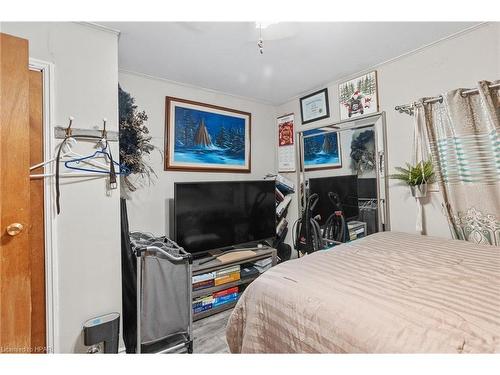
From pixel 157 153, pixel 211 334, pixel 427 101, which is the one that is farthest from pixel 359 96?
pixel 211 334

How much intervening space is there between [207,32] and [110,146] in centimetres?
101

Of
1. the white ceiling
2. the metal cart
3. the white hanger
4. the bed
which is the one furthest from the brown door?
the bed

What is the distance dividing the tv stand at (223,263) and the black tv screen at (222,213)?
3.7 inches

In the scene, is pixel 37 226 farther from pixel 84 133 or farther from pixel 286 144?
pixel 286 144

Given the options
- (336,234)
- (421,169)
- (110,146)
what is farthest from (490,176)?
(110,146)

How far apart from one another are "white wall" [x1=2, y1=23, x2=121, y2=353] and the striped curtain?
232cm

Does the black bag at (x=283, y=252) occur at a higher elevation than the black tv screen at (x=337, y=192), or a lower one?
lower

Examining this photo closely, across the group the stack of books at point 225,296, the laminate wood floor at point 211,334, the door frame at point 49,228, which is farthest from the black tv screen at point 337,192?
the door frame at point 49,228

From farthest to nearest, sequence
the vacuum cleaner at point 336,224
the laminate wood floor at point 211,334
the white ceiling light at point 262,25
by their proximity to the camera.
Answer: the vacuum cleaner at point 336,224
the laminate wood floor at point 211,334
the white ceiling light at point 262,25

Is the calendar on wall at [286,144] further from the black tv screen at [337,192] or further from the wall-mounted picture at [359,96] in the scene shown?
the wall-mounted picture at [359,96]

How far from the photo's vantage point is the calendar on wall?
292 cm

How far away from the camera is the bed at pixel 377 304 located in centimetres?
67

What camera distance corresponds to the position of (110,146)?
146cm

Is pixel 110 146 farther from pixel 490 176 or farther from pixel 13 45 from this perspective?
pixel 490 176
